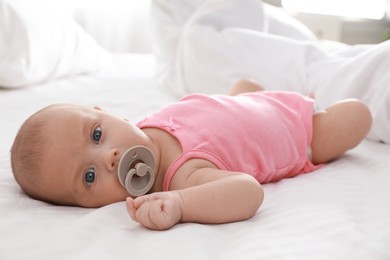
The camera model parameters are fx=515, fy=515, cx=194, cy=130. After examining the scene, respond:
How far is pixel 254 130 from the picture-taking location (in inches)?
40.4

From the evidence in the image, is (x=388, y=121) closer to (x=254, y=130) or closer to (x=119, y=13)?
(x=254, y=130)

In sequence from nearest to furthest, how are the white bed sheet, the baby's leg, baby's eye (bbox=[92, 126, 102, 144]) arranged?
the white bed sheet, baby's eye (bbox=[92, 126, 102, 144]), the baby's leg

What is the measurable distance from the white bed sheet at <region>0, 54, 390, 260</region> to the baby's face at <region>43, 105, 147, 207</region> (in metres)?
0.03

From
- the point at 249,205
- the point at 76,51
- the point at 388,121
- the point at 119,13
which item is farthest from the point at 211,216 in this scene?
the point at 119,13

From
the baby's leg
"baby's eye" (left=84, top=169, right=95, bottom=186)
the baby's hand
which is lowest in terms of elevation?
the baby's leg

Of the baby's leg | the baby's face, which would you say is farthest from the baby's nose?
the baby's leg

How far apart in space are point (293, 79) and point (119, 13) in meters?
1.79

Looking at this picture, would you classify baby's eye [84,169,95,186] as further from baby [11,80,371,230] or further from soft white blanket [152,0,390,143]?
soft white blanket [152,0,390,143]

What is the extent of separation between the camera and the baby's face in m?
0.84

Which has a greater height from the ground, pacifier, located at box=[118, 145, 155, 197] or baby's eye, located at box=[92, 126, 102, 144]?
baby's eye, located at box=[92, 126, 102, 144]

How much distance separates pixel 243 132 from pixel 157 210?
0.34m

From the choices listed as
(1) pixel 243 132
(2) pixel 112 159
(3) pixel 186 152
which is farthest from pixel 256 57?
(2) pixel 112 159

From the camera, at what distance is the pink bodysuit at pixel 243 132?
94 centimetres

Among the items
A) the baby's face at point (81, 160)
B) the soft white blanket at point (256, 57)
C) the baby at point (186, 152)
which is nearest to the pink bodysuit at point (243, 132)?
the baby at point (186, 152)
